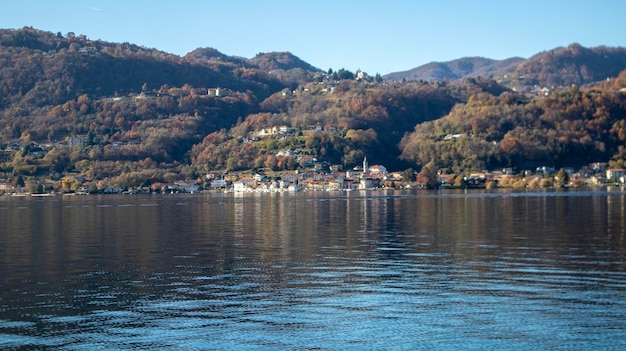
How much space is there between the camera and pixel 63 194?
397 feet

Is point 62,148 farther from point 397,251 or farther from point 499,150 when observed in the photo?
point 397,251

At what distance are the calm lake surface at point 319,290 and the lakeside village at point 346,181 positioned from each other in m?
88.0

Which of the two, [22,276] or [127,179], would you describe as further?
[127,179]

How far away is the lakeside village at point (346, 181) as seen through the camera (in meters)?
123

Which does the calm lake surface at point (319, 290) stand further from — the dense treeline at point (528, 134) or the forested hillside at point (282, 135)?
the dense treeline at point (528, 134)

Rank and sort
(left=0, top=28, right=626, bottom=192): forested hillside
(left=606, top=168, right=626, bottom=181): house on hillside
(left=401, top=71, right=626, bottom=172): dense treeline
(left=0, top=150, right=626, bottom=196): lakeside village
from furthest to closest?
(left=0, top=28, right=626, bottom=192): forested hillside < (left=401, top=71, right=626, bottom=172): dense treeline < (left=606, top=168, right=626, bottom=181): house on hillside < (left=0, top=150, right=626, bottom=196): lakeside village

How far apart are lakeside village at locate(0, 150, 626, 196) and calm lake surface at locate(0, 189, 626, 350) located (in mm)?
Result: 87958

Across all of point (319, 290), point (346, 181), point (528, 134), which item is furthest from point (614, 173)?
point (319, 290)

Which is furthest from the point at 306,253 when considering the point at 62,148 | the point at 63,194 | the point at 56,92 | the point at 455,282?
the point at 56,92

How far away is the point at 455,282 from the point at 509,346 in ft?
22.0

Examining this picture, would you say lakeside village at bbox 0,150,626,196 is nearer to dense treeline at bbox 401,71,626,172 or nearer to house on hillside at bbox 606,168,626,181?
house on hillside at bbox 606,168,626,181

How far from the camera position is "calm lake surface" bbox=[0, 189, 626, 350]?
1600 cm

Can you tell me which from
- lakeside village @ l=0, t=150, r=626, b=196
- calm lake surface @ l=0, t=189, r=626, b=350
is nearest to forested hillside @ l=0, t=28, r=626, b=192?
lakeside village @ l=0, t=150, r=626, b=196

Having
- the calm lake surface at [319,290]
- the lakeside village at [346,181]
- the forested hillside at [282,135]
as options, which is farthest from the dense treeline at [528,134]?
the calm lake surface at [319,290]
